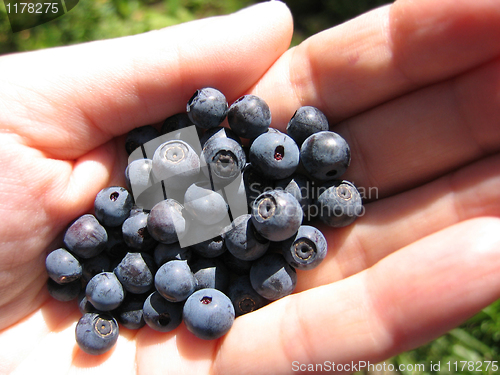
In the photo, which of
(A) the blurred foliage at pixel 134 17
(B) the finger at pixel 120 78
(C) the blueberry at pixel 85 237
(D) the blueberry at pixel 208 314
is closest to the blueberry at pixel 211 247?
(D) the blueberry at pixel 208 314

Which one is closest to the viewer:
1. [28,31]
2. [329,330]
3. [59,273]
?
[329,330]

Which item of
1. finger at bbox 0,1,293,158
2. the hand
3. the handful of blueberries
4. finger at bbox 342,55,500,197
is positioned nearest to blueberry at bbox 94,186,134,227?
the handful of blueberries

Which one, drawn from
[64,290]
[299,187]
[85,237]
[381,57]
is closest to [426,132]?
[381,57]

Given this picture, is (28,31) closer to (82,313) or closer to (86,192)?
(86,192)

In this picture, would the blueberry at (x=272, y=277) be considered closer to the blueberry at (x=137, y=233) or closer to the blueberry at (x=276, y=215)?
the blueberry at (x=276, y=215)

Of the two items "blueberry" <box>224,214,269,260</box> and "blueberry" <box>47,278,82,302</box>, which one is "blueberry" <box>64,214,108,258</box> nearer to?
"blueberry" <box>47,278,82,302</box>

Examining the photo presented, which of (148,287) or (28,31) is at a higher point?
(28,31)

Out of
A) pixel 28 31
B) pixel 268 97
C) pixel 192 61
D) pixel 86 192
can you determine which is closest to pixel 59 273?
pixel 86 192
